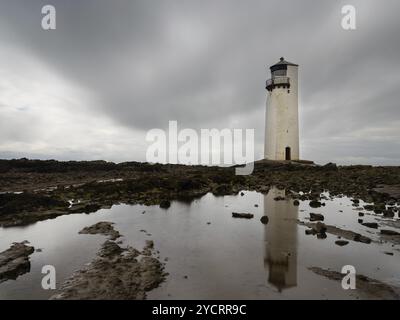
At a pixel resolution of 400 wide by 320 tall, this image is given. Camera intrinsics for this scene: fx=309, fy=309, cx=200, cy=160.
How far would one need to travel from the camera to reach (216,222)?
1397 cm

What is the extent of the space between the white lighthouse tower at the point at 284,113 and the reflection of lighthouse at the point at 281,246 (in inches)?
1175

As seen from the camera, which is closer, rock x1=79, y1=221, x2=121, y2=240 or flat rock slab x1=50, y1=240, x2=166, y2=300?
flat rock slab x1=50, y1=240, x2=166, y2=300

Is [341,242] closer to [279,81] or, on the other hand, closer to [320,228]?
[320,228]

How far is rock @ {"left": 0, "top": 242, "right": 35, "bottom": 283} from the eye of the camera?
25.5 ft

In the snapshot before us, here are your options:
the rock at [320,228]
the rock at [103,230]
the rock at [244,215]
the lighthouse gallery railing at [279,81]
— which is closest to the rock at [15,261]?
the rock at [103,230]

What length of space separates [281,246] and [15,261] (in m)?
7.89

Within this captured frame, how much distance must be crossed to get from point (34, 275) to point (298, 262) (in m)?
6.90

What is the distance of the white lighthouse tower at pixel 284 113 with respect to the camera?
4531 cm

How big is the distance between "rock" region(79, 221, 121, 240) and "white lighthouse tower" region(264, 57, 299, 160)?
36.4 metres

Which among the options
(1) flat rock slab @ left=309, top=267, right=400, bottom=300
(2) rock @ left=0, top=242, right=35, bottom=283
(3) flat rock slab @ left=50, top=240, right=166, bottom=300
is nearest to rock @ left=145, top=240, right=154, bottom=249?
(3) flat rock slab @ left=50, top=240, right=166, bottom=300

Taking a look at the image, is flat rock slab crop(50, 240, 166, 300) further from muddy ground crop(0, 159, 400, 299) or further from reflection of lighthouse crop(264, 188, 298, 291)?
reflection of lighthouse crop(264, 188, 298, 291)

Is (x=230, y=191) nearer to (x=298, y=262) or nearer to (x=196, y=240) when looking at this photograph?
(x=196, y=240)

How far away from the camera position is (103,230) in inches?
479

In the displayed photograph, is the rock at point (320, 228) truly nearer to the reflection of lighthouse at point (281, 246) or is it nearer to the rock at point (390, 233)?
the reflection of lighthouse at point (281, 246)
